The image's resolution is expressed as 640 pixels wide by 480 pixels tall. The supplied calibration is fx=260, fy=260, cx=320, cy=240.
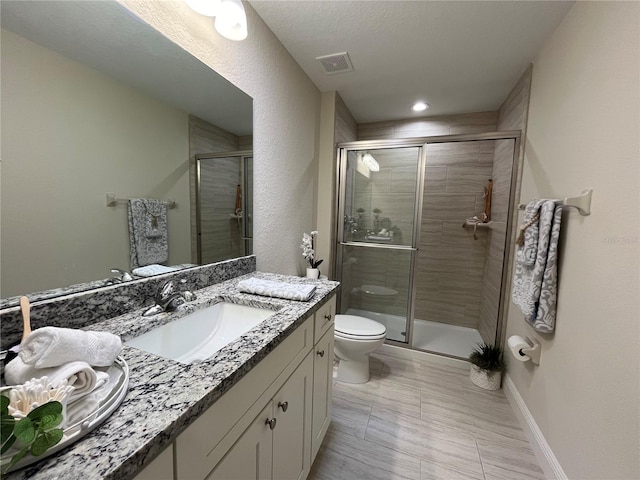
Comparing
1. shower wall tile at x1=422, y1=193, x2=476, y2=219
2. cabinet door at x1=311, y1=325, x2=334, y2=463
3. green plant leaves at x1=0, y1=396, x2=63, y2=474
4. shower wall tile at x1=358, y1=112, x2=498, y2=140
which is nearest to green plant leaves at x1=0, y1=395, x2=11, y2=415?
green plant leaves at x1=0, y1=396, x2=63, y2=474

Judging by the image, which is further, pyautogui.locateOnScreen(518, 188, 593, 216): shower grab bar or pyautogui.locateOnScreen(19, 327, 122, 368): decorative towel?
pyautogui.locateOnScreen(518, 188, 593, 216): shower grab bar

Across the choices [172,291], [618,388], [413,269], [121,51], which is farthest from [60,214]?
[413,269]

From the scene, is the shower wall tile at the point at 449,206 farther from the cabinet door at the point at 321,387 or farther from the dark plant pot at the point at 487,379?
the cabinet door at the point at 321,387

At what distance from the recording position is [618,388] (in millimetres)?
939

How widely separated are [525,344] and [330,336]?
119 centimetres

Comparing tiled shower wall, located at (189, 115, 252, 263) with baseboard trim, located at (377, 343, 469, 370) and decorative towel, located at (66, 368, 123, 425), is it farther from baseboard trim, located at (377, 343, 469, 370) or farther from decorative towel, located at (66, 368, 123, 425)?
baseboard trim, located at (377, 343, 469, 370)

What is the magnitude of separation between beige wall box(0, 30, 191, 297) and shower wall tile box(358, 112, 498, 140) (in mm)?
2542

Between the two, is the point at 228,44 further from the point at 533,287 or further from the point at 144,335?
the point at 533,287

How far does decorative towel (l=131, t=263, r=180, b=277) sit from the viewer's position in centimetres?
97

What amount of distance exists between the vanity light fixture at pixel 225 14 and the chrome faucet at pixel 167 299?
44.0 inches

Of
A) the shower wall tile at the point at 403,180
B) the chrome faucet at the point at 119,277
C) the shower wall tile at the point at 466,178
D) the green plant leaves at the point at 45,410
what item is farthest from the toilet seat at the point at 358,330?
the shower wall tile at the point at 466,178

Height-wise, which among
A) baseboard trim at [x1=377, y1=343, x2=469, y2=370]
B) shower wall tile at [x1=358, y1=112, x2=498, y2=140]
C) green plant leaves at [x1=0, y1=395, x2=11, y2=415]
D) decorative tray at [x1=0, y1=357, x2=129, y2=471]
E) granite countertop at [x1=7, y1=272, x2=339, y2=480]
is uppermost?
shower wall tile at [x1=358, y1=112, x2=498, y2=140]

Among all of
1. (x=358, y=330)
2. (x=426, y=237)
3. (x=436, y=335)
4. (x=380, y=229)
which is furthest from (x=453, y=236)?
(x=358, y=330)

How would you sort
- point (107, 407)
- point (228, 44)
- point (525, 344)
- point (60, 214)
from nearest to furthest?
point (107, 407), point (60, 214), point (228, 44), point (525, 344)
